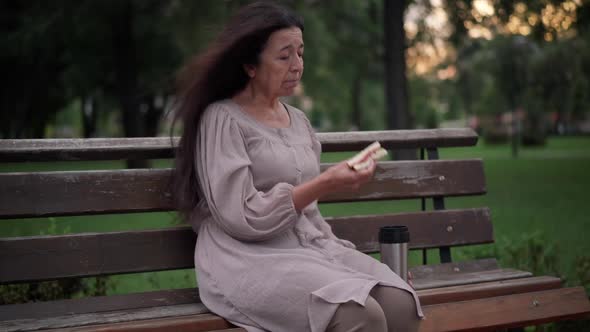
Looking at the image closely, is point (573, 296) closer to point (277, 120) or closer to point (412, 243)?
point (412, 243)

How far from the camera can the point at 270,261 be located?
290 centimetres

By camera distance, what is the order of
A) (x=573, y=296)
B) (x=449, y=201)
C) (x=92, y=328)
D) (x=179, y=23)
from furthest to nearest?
1. (x=179, y=23)
2. (x=449, y=201)
3. (x=573, y=296)
4. (x=92, y=328)

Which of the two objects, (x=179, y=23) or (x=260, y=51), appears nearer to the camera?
(x=260, y=51)

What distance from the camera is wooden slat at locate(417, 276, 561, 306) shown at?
338cm

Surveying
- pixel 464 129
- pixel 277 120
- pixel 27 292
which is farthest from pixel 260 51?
pixel 27 292

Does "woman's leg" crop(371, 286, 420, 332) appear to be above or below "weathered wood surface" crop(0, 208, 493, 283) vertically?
below

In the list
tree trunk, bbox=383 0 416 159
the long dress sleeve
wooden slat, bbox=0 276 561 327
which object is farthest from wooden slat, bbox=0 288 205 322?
tree trunk, bbox=383 0 416 159

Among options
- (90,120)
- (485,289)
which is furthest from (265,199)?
(90,120)

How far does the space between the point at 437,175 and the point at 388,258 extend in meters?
0.94

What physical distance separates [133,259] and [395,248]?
1.04 meters

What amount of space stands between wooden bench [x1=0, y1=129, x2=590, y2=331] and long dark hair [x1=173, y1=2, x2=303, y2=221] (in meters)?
0.24

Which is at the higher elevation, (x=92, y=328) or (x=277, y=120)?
(x=277, y=120)

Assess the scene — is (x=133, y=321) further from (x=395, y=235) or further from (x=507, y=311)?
→ (x=507, y=311)

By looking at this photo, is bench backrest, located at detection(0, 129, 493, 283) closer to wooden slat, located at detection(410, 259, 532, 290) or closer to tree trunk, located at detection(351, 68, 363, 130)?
wooden slat, located at detection(410, 259, 532, 290)
